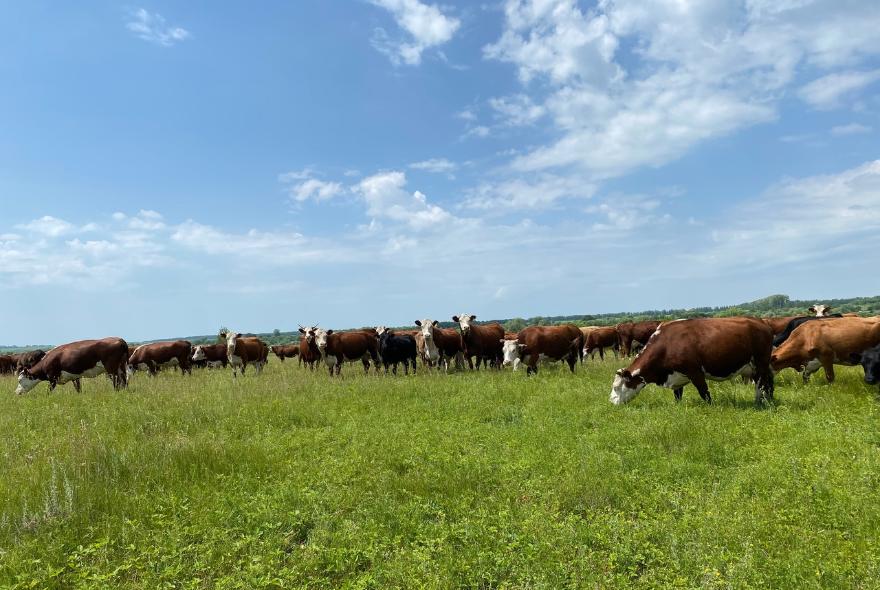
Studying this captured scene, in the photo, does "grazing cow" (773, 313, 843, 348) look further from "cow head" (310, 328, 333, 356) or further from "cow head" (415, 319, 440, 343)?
"cow head" (310, 328, 333, 356)

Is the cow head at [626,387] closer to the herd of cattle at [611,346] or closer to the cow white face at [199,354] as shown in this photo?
the herd of cattle at [611,346]

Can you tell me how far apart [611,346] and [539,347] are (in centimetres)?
1570

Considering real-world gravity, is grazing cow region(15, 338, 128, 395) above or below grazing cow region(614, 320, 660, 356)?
above

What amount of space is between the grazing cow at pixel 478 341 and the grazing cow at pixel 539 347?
2843mm

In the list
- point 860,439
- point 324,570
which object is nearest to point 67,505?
Result: point 324,570

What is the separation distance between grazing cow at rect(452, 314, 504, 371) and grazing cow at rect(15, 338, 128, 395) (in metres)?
14.0

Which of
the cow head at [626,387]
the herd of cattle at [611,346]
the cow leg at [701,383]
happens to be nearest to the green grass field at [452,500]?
the cow leg at [701,383]

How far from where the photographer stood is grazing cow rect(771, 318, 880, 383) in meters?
13.7

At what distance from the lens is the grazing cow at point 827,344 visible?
13.7 m

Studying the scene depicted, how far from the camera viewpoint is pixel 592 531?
18.2ft

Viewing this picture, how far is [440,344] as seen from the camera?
23.3 meters

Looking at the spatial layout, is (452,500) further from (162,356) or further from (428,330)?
(162,356)

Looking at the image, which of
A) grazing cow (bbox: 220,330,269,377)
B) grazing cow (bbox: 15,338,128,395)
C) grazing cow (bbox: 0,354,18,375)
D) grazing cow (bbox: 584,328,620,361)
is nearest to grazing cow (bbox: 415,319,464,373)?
grazing cow (bbox: 220,330,269,377)

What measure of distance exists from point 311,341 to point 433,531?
21.5 meters
